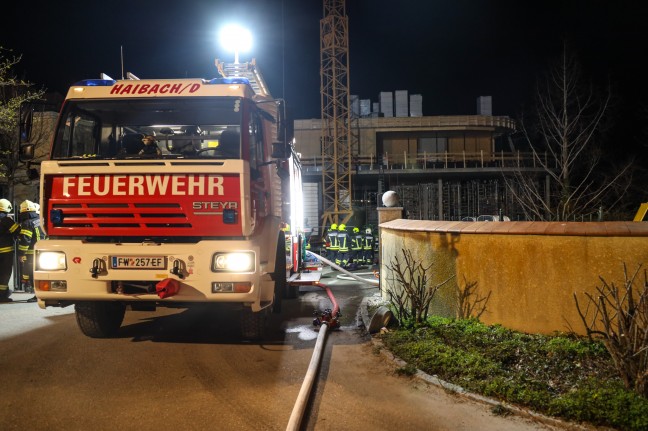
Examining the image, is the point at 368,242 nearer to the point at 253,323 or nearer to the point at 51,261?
the point at 253,323

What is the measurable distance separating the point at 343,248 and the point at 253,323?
30.3ft

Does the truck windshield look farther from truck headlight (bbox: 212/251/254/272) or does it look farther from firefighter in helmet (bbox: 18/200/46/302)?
firefighter in helmet (bbox: 18/200/46/302)

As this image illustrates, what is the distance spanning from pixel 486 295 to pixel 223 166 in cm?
352

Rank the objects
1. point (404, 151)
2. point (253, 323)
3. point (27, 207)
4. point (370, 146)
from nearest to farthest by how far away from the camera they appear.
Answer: point (253, 323) < point (27, 207) < point (370, 146) < point (404, 151)

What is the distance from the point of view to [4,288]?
348 inches

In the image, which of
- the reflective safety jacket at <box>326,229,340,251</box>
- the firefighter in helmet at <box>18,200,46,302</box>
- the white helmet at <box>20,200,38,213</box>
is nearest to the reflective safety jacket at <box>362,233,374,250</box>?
the reflective safety jacket at <box>326,229,340,251</box>

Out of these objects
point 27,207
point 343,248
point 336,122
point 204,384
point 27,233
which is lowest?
point 204,384

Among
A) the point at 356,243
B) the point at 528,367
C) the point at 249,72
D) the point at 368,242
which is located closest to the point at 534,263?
the point at 528,367

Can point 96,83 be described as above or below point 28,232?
above

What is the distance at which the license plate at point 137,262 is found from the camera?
16.2 ft

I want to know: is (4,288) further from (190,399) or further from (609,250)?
(609,250)

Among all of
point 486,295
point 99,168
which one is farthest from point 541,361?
point 99,168

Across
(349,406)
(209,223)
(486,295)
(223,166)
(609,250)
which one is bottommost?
(349,406)

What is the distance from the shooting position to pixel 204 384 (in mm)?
4477
